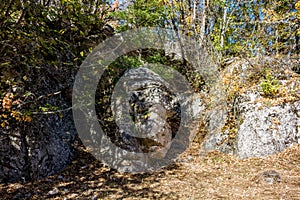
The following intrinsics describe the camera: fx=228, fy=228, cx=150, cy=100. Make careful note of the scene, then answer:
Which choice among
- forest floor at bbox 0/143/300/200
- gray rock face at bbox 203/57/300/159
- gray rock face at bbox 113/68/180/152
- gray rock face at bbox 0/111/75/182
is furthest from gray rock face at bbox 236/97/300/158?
gray rock face at bbox 0/111/75/182

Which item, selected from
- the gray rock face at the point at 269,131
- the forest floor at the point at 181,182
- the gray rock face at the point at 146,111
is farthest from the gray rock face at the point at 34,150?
the gray rock face at the point at 269,131

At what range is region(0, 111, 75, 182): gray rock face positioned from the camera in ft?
10.9

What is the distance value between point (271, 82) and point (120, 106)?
139 inches

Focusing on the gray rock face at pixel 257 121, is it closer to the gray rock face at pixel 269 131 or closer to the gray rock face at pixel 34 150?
the gray rock face at pixel 269 131

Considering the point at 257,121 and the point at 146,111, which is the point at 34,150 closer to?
the point at 146,111

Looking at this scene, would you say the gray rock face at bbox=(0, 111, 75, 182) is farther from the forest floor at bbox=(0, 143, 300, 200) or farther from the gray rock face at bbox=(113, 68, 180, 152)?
the gray rock face at bbox=(113, 68, 180, 152)

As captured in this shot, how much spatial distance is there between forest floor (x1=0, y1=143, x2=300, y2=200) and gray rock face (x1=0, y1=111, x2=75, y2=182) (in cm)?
14

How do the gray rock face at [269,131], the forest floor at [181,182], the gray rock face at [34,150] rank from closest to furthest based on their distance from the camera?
the forest floor at [181,182]
the gray rock face at [34,150]
the gray rock face at [269,131]

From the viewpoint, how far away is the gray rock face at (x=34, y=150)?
3312mm

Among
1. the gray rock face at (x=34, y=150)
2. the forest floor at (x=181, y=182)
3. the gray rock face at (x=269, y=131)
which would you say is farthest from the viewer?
the gray rock face at (x=269, y=131)

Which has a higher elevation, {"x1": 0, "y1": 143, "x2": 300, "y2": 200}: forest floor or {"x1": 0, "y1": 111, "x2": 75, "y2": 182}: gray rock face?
{"x1": 0, "y1": 111, "x2": 75, "y2": 182}: gray rock face

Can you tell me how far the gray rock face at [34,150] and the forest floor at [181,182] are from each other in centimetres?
14

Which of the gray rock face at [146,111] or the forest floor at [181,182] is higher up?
the gray rock face at [146,111]

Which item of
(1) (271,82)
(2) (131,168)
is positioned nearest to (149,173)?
(2) (131,168)
